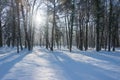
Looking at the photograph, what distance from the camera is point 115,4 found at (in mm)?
38812

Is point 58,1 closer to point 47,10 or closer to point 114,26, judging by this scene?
point 47,10

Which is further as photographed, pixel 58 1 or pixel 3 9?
pixel 3 9

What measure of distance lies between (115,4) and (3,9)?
2422 cm

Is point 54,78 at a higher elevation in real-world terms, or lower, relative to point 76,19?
lower

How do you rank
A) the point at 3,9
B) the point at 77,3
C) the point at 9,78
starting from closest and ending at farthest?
the point at 9,78 < the point at 77,3 < the point at 3,9

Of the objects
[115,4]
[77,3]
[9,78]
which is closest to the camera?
[9,78]

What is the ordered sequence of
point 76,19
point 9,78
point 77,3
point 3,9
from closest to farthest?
point 9,78
point 77,3
point 76,19
point 3,9

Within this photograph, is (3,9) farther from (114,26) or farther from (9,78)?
(9,78)

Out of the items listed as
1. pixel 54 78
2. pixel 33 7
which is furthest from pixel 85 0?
pixel 54 78

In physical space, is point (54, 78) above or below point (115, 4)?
below

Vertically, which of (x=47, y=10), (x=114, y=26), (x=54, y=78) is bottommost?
(x=54, y=78)

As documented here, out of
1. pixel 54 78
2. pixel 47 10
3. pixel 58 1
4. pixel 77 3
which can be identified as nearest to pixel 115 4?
pixel 77 3

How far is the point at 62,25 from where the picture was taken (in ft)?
202

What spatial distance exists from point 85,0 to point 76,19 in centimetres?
729
